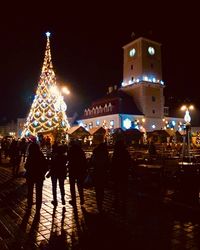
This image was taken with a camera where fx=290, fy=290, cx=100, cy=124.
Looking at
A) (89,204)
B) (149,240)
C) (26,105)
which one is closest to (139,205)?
(89,204)

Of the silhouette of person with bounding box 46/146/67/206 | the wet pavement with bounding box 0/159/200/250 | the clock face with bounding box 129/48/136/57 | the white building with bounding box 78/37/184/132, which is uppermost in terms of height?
the clock face with bounding box 129/48/136/57

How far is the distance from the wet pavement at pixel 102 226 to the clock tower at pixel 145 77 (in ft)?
168

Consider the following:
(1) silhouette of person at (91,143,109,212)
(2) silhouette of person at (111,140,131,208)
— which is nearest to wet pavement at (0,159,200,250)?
(1) silhouette of person at (91,143,109,212)

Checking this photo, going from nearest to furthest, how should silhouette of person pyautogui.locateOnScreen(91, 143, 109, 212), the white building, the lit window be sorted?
silhouette of person pyautogui.locateOnScreen(91, 143, 109, 212), the lit window, the white building

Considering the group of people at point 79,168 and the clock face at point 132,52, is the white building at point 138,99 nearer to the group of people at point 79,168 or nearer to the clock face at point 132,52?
the clock face at point 132,52

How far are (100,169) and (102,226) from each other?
1.71 m

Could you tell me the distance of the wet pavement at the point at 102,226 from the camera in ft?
17.0

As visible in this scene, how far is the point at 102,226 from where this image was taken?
20.2 feet

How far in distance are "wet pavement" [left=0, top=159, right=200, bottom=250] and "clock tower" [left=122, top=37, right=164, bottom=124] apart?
168 ft

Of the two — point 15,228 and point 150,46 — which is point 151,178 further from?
point 150,46

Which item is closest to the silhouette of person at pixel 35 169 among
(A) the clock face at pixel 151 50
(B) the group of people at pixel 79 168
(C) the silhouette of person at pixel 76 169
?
(B) the group of people at pixel 79 168

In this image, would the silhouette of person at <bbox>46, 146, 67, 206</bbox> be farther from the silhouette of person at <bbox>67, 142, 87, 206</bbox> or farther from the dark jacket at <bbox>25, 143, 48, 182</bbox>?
the dark jacket at <bbox>25, 143, 48, 182</bbox>

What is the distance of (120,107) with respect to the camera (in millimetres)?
56438

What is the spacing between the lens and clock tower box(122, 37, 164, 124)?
5909 centimetres
